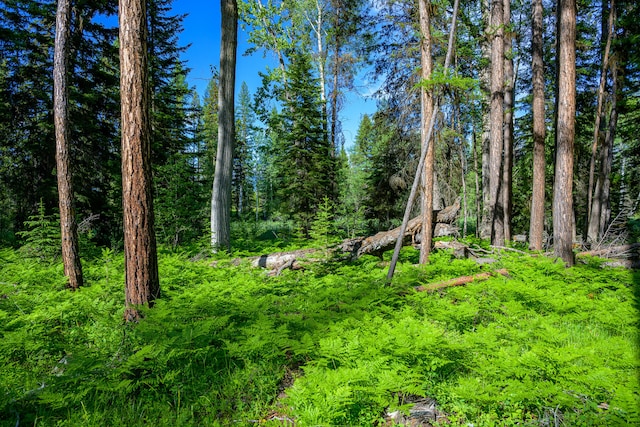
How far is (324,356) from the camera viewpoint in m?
3.40

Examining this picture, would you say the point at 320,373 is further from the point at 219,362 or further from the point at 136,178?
the point at 136,178

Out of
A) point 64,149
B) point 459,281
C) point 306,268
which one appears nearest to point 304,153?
point 306,268

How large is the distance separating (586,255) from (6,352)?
11.5 metres

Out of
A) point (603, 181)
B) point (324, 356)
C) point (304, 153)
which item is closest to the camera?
point (324, 356)

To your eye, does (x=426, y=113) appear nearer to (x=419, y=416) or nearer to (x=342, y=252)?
(x=342, y=252)

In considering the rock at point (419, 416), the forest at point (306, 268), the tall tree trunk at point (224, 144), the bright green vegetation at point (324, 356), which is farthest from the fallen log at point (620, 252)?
the tall tree trunk at point (224, 144)

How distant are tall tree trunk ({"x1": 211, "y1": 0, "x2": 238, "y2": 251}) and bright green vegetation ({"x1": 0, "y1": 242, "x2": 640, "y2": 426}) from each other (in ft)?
11.6

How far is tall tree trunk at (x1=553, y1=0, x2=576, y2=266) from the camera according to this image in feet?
24.0

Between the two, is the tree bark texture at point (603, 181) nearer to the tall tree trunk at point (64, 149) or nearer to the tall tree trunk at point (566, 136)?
the tall tree trunk at point (566, 136)

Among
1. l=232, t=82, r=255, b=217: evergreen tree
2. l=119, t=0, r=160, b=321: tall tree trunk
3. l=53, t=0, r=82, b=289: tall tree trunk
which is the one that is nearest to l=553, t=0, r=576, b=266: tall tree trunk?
l=119, t=0, r=160, b=321: tall tree trunk

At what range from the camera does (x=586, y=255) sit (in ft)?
27.5

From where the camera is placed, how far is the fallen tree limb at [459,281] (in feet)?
18.9

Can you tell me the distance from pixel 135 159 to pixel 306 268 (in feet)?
14.6

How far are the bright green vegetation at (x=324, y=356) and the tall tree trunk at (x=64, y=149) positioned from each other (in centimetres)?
98
